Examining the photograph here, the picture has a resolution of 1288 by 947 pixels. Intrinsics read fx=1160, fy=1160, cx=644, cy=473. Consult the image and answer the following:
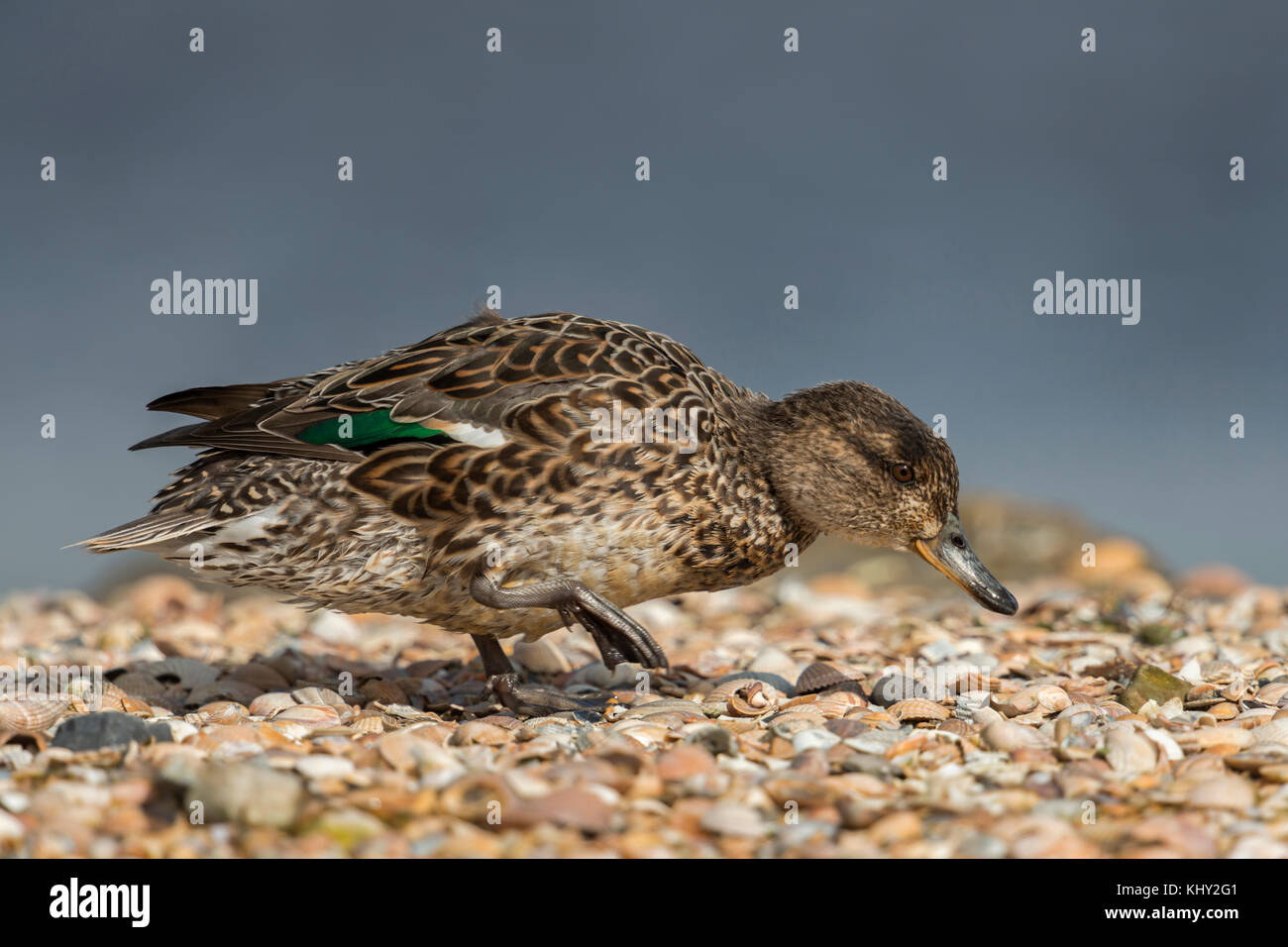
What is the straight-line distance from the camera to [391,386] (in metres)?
6.11

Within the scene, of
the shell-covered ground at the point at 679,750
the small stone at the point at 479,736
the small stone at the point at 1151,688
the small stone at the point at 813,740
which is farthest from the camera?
the small stone at the point at 1151,688

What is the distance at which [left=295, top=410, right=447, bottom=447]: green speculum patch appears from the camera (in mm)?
5887

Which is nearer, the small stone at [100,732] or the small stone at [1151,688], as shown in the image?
the small stone at [100,732]

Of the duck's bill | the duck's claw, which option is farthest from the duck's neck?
the duck's claw

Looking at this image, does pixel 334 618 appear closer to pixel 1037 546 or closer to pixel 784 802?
pixel 784 802

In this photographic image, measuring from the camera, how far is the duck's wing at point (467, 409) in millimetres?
5824

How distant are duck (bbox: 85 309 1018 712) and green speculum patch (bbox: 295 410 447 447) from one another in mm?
11

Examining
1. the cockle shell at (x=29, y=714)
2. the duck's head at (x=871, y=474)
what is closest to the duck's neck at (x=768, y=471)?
the duck's head at (x=871, y=474)

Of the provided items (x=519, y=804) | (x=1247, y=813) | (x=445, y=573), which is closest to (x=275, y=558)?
(x=445, y=573)

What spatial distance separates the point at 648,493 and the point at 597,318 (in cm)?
128

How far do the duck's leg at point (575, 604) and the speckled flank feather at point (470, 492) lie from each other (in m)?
0.10

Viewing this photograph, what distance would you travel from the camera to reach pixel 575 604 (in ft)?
19.3

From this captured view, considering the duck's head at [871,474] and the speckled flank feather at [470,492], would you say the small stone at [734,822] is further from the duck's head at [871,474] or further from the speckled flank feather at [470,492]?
the duck's head at [871,474]

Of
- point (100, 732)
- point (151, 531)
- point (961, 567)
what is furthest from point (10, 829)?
point (961, 567)
